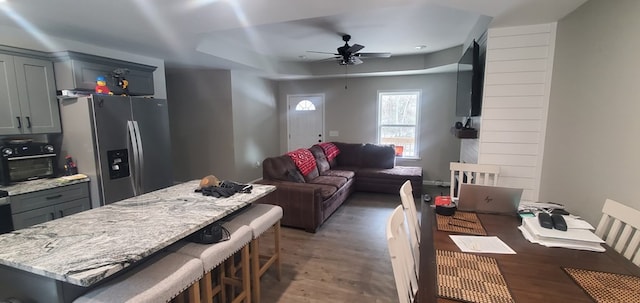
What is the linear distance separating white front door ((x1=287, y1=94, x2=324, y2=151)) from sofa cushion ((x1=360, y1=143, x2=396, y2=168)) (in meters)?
1.40

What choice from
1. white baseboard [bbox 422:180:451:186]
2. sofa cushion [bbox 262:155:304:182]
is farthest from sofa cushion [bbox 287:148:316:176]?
white baseboard [bbox 422:180:451:186]

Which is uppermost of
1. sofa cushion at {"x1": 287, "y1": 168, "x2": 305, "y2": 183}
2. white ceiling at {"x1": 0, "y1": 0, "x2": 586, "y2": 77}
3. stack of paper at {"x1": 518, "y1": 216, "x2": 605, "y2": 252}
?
white ceiling at {"x1": 0, "y1": 0, "x2": 586, "y2": 77}

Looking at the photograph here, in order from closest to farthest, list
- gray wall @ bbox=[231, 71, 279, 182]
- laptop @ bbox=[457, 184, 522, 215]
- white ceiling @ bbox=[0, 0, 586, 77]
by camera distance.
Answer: laptop @ bbox=[457, 184, 522, 215]
white ceiling @ bbox=[0, 0, 586, 77]
gray wall @ bbox=[231, 71, 279, 182]

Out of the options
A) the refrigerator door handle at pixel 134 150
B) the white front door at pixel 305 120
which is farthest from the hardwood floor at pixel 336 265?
the white front door at pixel 305 120

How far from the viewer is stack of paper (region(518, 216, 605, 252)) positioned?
4.52 ft

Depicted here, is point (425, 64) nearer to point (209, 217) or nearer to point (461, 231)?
point (461, 231)

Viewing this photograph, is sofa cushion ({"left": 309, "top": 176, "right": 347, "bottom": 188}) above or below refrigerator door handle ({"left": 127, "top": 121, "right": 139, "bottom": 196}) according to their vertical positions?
below

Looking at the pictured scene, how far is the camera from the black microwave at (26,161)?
254cm

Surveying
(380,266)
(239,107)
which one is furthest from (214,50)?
(380,266)

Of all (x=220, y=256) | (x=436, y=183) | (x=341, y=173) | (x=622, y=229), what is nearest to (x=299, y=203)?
(x=341, y=173)

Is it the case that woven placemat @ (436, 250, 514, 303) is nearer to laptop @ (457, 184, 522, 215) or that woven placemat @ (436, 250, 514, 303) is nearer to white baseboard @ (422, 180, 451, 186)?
A: laptop @ (457, 184, 522, 215)

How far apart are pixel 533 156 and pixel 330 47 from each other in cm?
331

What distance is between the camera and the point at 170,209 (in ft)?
5.95

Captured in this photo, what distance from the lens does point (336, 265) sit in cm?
275
